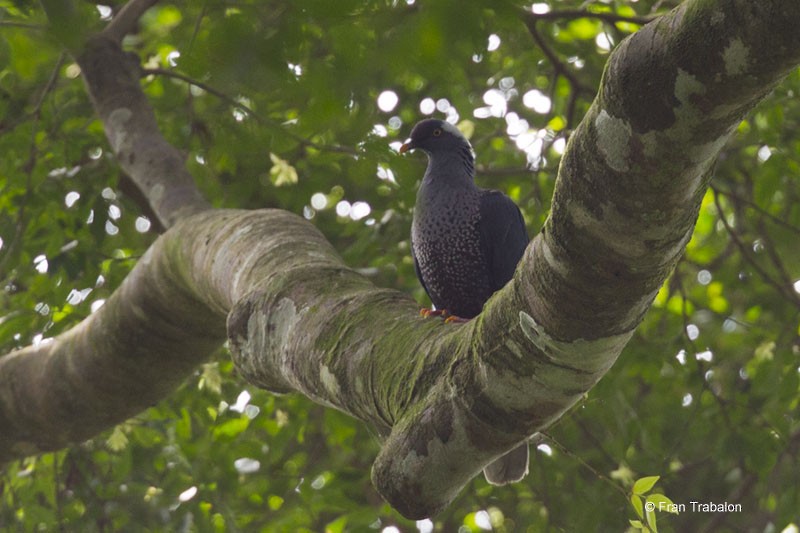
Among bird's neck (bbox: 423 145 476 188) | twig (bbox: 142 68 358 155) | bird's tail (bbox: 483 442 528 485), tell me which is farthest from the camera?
bird's neck (bbox: 423 145 476 188)

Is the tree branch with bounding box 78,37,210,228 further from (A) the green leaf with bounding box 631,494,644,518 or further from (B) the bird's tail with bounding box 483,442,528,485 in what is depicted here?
(A) the green leaf with bounding box 631,494,644,518

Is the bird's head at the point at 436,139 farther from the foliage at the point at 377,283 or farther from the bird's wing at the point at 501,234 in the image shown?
the bird's wing at the point at 501,234

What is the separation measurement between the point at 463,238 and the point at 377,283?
93 centimetres

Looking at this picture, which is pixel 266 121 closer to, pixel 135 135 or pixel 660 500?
pixel 135 135

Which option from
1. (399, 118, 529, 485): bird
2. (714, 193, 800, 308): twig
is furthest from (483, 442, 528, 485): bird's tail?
(714, 193, 800, 308): twig

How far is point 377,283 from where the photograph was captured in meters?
4.61

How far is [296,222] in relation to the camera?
9.39 feet

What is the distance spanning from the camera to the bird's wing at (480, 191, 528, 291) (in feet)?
12.1

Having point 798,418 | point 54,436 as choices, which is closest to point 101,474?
point 54,436

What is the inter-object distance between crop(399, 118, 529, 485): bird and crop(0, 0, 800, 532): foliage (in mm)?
198

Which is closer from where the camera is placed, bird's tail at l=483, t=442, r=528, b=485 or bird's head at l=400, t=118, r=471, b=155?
bird's tail at l=483, t=442, r=528, b=485

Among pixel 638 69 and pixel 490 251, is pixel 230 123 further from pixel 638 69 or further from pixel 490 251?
pixel 638 69

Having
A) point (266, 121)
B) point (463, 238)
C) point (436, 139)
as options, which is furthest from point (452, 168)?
point (266, 121)

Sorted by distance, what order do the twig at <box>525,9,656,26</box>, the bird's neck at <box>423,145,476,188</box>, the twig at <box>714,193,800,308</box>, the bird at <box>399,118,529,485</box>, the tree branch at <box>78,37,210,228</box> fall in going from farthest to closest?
the twig at <box>714,193,800,308</box> < the bird's neck at <box>423,145,476,188</box> < the bird at <box>399,118,529,485</box> < the tree branch at <box>78,37,210,228</box> < the twig at <box>525,9,656,26</box>
